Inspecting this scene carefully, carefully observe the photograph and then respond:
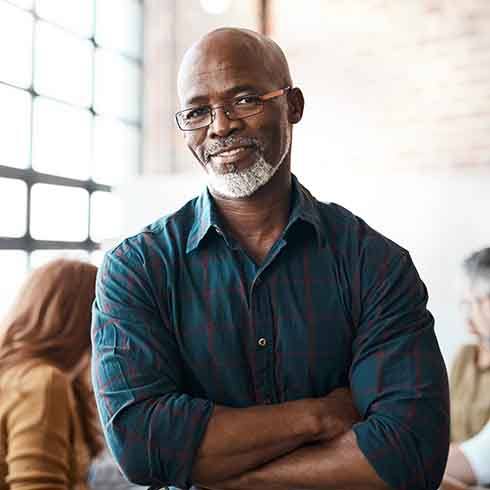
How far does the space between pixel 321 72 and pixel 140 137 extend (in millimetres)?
1869

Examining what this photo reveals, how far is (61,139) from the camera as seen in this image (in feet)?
17.3

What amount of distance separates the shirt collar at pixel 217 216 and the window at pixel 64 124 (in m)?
3.02

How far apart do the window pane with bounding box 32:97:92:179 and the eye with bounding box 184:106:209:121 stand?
3.79 m

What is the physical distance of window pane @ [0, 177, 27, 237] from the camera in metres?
4.60

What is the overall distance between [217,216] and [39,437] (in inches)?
37.0

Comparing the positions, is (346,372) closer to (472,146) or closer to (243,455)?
(243,455)

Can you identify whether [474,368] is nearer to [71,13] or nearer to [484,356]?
[484,356]

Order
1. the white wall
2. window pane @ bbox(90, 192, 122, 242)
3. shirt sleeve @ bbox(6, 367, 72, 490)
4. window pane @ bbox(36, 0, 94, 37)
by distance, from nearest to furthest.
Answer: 1. shirt sleeve @ bbox(6, 367, 72, 490)
2. the white wall
3. window pane @ bbox(36, 0, 94, 37)
4. window pane @ bbox(90, 192, 122, 242)

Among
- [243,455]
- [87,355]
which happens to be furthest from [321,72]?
[243,455]

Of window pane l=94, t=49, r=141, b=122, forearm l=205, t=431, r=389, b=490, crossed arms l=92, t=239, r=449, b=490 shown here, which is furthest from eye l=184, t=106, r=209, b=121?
window pane l=94, t=49, r=141, b=122

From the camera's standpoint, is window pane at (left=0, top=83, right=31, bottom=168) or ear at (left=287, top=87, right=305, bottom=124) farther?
window pane at (left=0, top=83, right=31, bottom=168)

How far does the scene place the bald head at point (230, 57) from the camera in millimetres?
1405

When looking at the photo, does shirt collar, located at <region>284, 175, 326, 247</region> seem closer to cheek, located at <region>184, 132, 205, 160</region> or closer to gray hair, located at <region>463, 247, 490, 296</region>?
cheek, located at <region>184, 132, 205, 160</region>

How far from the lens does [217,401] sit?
1.39 m
